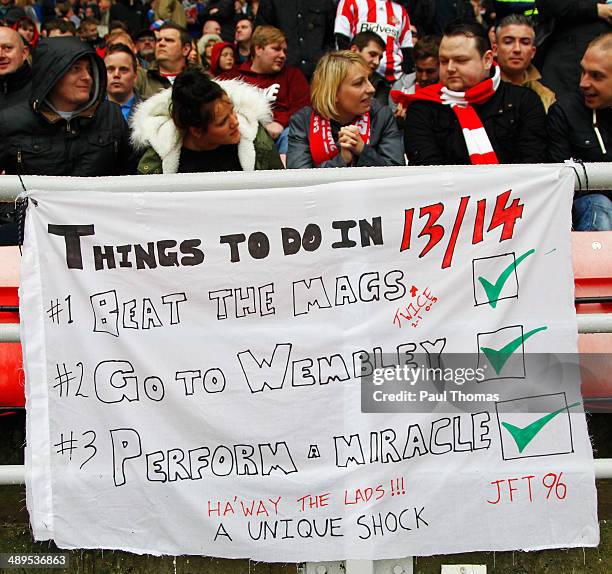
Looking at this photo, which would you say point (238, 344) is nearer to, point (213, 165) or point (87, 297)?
point (87, 297)

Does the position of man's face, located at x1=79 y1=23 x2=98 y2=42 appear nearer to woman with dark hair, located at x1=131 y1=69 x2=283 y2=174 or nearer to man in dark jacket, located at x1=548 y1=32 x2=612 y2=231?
woman with dark hair, located at x1=131 y1=69 x2=283 y2=174

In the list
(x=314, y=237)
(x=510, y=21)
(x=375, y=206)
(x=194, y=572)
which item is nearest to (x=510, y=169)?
(x=375, y=206)

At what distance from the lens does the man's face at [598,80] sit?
521cm

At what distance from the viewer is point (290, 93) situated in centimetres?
743

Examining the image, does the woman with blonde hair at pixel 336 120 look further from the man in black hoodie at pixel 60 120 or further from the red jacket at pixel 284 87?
the red jacket at pixel 284 87

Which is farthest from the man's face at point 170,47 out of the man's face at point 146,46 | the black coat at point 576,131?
the black coat at point 576,131

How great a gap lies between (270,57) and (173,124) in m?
2.41

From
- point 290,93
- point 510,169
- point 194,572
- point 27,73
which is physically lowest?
point 194,572

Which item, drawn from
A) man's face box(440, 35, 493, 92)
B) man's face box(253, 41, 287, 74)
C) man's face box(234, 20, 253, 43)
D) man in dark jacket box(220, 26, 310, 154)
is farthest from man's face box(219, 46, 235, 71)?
man's face box(440, 35, 493, 92)

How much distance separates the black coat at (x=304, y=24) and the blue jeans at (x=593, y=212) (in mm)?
4102

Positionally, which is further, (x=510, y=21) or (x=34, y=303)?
(x=510, y=21)

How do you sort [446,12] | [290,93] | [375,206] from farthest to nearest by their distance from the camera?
[446,12] < [290,93] < [375,206]

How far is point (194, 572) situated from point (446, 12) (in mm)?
7280

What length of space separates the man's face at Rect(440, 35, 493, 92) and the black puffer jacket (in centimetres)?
179
